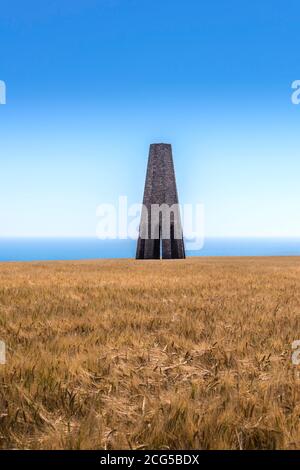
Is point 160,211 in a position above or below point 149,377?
above

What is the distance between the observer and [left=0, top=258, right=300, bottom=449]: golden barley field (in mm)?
2018

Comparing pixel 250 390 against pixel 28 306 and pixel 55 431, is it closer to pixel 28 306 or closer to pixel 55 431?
pixel 55 431

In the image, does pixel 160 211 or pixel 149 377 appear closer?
pixel 149 377

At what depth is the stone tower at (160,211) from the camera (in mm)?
27844

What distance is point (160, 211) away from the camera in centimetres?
2791

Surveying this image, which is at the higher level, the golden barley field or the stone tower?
the stone tower

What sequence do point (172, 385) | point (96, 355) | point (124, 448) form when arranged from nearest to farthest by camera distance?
1. point (124, 448)
2. point (172, 385)
3. point (96, 355)

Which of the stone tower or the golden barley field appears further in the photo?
the stone tower

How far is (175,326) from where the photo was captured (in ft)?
15.3

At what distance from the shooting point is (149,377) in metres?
2.96

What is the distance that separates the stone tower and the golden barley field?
2206 centimetres

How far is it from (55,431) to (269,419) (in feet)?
3.82

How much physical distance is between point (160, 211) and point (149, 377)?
82.4 feet
